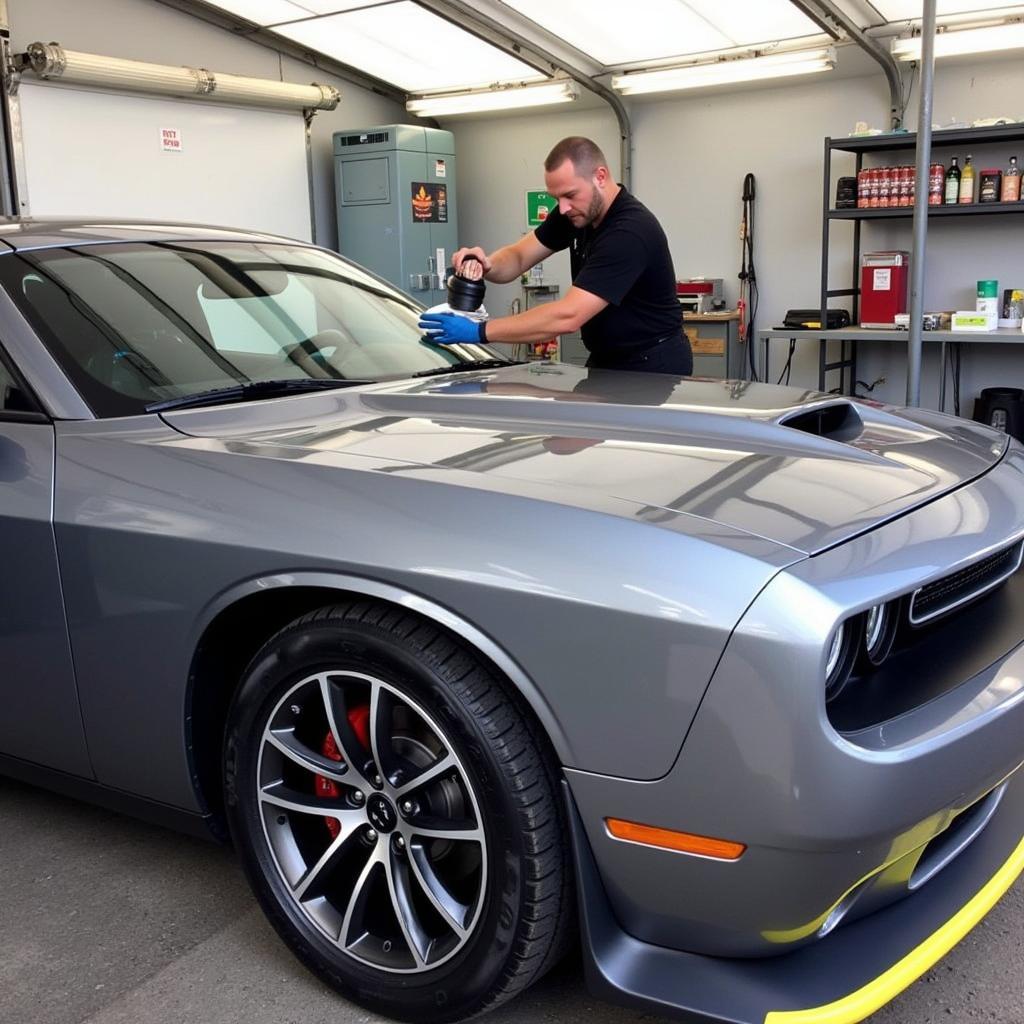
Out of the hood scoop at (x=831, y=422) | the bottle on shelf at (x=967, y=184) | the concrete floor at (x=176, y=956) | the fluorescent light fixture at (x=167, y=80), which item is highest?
the fluorescent light fixture at (x=167, y=80)

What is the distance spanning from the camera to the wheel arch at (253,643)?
1565 mm

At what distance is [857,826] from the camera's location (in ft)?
4.64

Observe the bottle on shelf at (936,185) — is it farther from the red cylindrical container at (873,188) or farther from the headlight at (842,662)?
the headlight at (842,662)

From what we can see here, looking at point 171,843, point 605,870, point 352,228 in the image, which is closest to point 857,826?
point 605,870

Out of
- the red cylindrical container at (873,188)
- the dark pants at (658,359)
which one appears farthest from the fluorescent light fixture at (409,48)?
the dark pants at (658,359)

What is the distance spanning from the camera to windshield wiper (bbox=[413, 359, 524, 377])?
2.70 m

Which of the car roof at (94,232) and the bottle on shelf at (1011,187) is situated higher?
the bottle on shelf at (1011,187)

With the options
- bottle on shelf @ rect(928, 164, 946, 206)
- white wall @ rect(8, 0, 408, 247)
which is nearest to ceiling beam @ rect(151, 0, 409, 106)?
white wall @ rect(8, 0, 408, 247)

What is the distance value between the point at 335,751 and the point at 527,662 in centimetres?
47

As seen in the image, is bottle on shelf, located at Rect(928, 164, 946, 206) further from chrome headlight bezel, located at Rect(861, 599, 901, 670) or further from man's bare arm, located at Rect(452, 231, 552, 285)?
chrome headlight bezel, located at Rect(861, 599, 901, 670)

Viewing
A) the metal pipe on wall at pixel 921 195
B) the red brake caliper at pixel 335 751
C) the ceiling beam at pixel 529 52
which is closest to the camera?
the red brake caliper at pixel 335 751

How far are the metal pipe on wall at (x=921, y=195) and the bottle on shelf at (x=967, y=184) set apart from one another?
1.35m

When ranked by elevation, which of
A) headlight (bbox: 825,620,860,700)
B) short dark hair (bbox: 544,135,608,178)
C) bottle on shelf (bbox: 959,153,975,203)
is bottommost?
headlight (bbox: 825,620,860,700)

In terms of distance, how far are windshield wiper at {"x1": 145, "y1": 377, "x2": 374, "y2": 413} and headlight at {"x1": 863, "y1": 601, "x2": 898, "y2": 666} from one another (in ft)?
4.28
